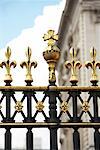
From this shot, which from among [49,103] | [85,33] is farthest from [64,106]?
[85,33]

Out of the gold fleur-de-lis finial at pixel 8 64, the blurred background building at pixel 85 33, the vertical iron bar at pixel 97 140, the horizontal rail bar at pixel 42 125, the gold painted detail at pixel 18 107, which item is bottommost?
the vertical iron bar at pixel 97 140

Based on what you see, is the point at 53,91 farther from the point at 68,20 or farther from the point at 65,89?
the point at 68,20

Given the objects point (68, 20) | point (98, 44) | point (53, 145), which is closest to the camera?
point (53, 145)

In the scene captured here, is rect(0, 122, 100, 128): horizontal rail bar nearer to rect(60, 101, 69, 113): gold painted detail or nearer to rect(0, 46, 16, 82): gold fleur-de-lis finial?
rect(60, 101, 69, 113): gold painted detail

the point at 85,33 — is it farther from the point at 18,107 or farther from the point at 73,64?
the point at 18,107

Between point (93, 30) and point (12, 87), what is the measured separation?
21.5 m

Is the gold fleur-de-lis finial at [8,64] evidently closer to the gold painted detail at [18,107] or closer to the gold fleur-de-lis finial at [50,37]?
the gold painted detail at [18,107]

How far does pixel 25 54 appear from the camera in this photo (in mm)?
8172

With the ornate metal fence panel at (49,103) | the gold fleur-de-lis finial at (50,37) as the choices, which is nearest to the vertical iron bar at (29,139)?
the ornate metal fence panel at (49,103)

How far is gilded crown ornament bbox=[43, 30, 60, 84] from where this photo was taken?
326 inches

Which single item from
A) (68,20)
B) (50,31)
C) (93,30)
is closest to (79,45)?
(93,30)

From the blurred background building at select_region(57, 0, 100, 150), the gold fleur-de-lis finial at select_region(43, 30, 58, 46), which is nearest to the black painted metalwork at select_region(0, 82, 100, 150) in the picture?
the gold fleur-de-lis finial at select_region(43, 30, 58, 46)

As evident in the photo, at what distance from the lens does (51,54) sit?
27.1 ft

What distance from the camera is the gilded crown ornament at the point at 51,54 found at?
8273mm
